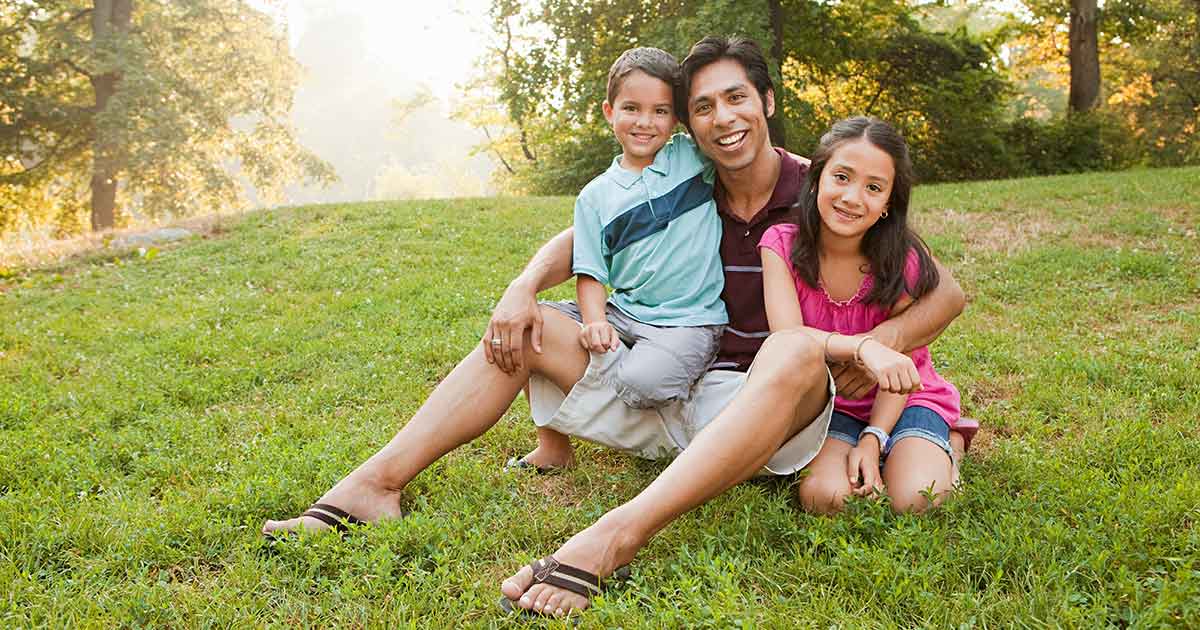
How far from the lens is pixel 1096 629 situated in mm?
2086

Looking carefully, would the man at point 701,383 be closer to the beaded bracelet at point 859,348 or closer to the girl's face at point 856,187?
the beaded bracelet at point 859,348

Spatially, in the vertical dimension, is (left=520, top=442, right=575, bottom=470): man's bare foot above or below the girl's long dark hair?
below

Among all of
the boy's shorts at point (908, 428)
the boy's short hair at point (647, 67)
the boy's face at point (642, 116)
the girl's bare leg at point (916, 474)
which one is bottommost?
the girl's bare leg at point (916, 474)

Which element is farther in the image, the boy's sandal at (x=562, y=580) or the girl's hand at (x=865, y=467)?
the girl's hand at (x=865, y=467)

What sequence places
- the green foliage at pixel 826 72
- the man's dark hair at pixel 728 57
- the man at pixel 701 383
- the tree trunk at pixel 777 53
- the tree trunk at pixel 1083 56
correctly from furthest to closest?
1. the green foliage at pixel 826 72
2. the tree trunk at pixel 1083 56
3. the tree trunk at pixel 777 53
4. the man's dark hair at pixel 728 57
5. the man at pixel 701 383

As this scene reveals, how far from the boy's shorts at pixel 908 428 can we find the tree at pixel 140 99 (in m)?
18.9

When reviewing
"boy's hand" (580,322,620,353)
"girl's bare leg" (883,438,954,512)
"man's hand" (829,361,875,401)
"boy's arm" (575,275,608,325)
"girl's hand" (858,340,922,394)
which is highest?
"boy's arm" (575,275,608,325)

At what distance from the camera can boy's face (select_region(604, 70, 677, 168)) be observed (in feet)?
10.7

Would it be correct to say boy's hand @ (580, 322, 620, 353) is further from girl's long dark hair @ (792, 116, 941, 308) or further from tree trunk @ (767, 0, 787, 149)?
tree trunk @ (767, 0, 787, 149)

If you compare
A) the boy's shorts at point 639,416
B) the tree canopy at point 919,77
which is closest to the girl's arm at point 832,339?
the boy's shorts at point 639,416

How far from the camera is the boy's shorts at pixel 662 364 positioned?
3.01 meters

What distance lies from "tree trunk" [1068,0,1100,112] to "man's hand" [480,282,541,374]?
17.3m

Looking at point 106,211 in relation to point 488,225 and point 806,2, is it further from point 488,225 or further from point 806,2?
point 806,2

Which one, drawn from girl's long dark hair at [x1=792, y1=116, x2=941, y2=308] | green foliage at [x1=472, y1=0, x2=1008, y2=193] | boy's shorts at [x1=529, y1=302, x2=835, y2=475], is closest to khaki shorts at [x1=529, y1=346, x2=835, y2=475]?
boy's shorts at [x1=529, y1=302, x2=835, y2=475]
